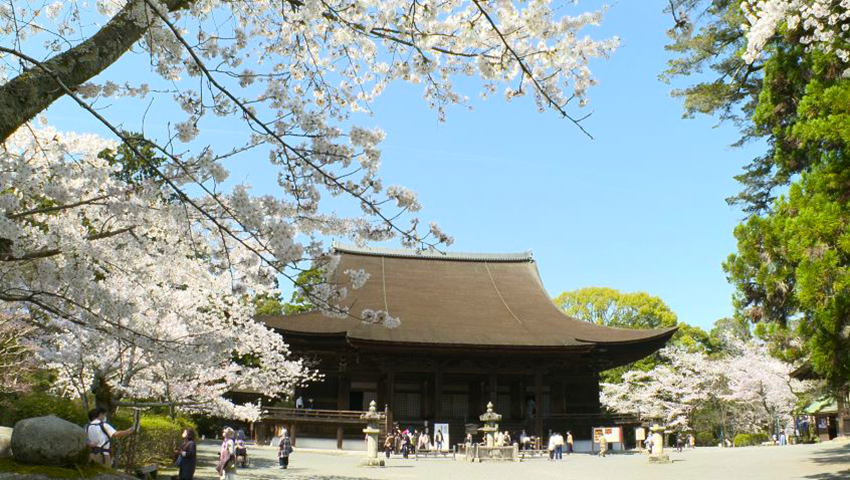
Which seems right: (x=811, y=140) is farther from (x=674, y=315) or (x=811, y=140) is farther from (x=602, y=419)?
(x=674, y=315)

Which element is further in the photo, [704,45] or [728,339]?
[728,339]

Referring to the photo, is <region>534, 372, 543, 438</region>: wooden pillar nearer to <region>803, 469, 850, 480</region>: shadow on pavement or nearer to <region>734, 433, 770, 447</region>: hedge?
<region>803, 469, 850, 480</region>: shadow on pavement

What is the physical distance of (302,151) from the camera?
419 cm

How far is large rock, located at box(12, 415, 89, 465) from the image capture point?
5438 millimetres

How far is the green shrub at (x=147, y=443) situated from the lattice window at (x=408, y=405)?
8335 millimetres

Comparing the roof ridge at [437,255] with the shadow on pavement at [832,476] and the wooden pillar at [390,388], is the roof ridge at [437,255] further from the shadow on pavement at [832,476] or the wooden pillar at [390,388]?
the shadow on pavement at [832,476]

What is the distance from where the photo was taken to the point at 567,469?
14.0 meters

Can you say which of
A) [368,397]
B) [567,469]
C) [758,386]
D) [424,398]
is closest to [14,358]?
[368,397]

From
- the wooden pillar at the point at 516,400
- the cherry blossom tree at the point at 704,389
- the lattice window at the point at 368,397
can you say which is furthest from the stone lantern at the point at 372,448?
the cherry blossom tree at the point at 704,389

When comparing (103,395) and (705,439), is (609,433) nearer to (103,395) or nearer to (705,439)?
(103,395)

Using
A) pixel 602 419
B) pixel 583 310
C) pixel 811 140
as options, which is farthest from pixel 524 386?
pixel 583 310

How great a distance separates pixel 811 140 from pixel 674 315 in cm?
3175

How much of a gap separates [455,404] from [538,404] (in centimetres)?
314

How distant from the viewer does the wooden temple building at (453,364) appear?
1939cm
